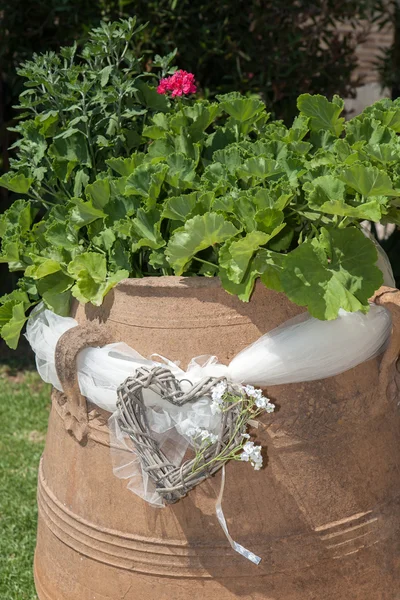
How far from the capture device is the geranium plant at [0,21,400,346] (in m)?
1.61

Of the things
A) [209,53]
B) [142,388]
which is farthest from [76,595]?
[209,53]

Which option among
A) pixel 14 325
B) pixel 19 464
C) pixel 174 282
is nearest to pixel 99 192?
pixel 174 282

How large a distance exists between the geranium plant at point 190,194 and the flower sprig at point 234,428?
189mm

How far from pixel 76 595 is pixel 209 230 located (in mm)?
911

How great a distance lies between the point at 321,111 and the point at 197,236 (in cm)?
59

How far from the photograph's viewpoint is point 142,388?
5.43 feet

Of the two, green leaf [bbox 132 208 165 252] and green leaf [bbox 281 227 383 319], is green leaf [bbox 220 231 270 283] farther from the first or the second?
green leaf [bbox 132 208 165 252]

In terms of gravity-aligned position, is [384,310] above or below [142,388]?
above

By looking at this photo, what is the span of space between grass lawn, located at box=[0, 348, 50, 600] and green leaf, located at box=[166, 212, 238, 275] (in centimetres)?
131

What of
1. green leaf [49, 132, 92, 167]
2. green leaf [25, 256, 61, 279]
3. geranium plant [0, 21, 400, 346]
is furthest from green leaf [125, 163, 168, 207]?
green leaf [49, 132, 92, 167]

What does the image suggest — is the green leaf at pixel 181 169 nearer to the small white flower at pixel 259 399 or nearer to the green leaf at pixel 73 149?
the green leaf at pixel 73 149

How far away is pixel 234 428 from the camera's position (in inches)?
64.3

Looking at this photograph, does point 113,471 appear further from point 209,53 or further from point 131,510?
point 209,53

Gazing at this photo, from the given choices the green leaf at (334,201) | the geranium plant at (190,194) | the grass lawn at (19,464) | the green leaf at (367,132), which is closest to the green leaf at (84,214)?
the geranium plant at (190,194)
